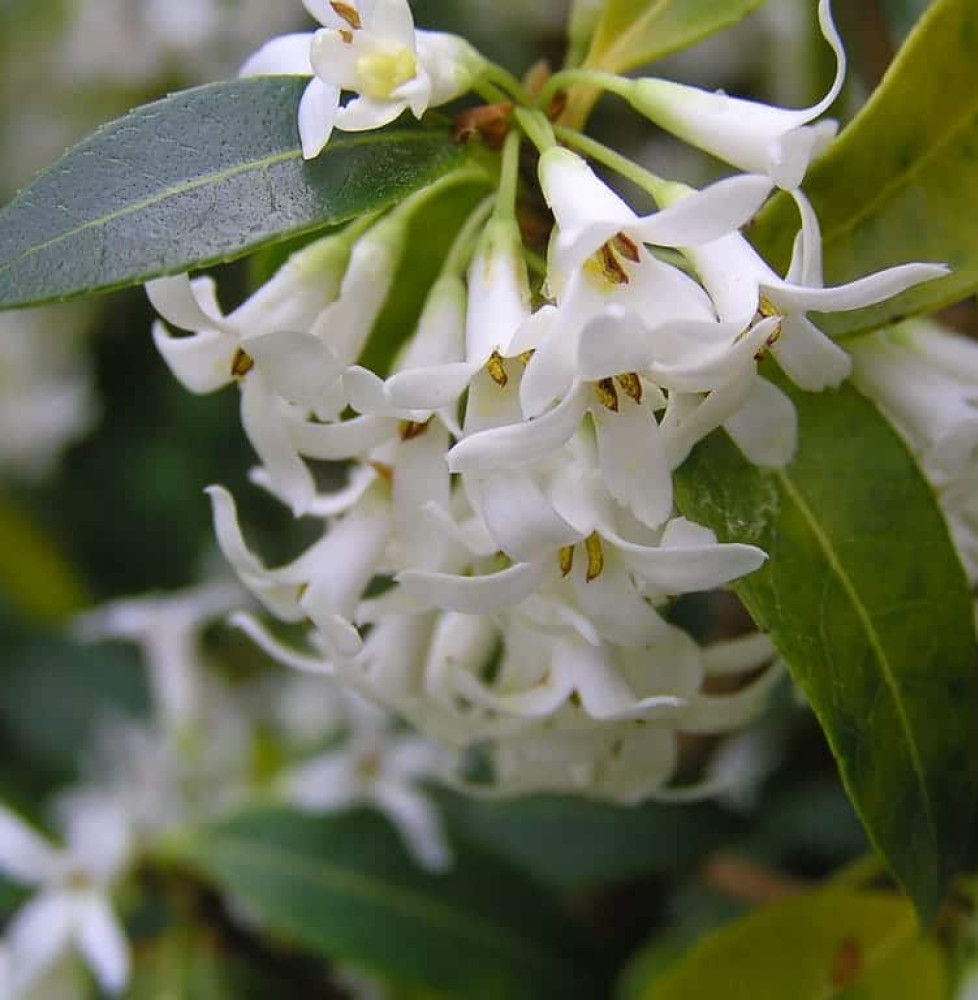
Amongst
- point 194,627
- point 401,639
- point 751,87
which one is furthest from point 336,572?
point 751,87

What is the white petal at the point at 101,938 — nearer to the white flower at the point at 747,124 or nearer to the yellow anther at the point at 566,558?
the yellow anther at the point at 566,558

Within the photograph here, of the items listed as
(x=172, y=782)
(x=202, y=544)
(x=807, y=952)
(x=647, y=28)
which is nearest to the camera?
(x=647, y=28)

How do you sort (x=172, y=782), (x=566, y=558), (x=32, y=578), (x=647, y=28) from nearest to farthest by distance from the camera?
1. (x=566, y=558)
2. (x=647, y=28)
3. (x=172, y=782)
4. (x=32, y=578)

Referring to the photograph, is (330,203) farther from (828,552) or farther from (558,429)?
(828,552)

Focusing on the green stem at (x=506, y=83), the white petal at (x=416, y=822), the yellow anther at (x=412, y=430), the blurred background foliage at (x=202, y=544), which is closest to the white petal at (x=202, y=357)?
the yellow anther at (x=412, y=430)

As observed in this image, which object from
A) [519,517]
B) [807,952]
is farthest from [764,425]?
[807,952]

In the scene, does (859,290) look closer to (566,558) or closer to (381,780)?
(566,558)

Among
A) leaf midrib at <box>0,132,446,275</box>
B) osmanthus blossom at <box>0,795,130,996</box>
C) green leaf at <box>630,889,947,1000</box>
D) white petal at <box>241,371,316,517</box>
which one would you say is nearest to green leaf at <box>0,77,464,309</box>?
leaf midrib at <box>0,132,446,275</box>
